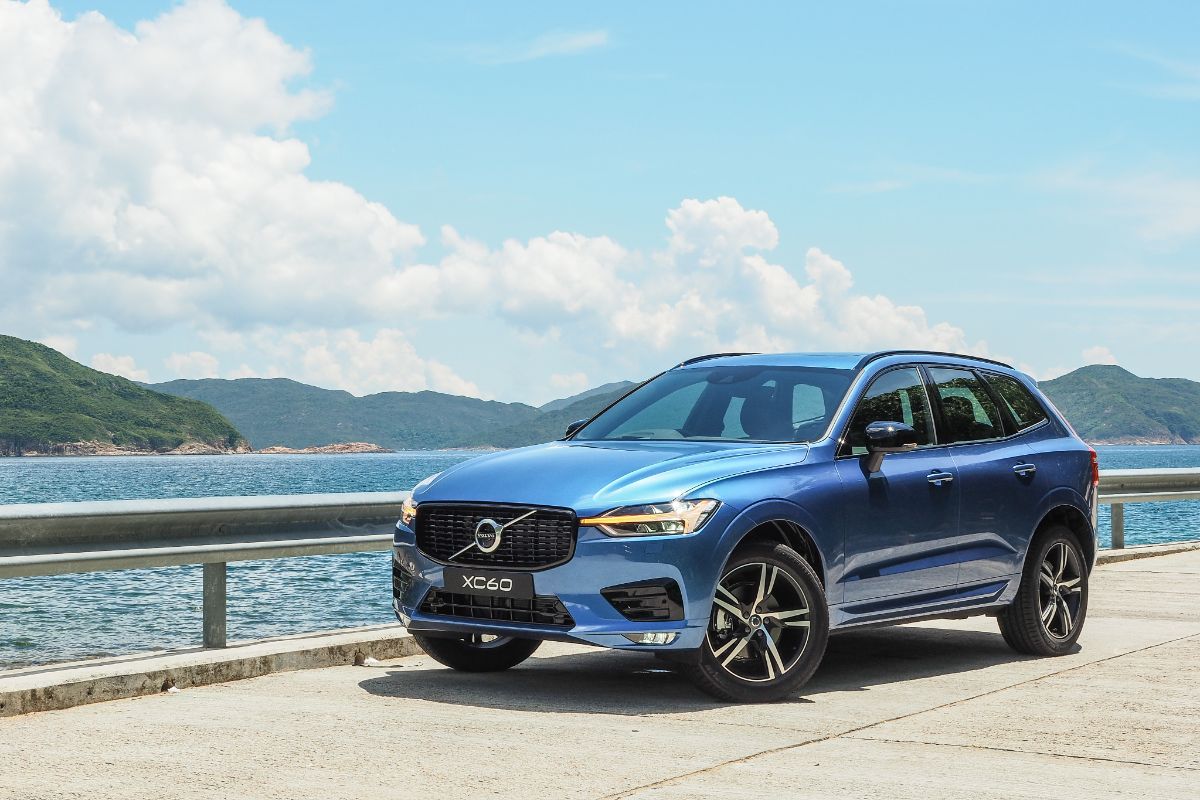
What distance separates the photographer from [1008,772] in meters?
5.91

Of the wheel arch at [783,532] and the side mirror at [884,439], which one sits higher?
the side mirror at [884,439]

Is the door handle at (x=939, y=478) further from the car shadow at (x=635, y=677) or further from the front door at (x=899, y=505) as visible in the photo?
the car shadow at (x=635, y=677)

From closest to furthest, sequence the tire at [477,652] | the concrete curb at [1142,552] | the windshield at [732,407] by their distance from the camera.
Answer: the windshield at [732,407]
the tire at [477,652]
the concrete curb at [1142,552]

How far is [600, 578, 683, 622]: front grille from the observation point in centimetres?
708

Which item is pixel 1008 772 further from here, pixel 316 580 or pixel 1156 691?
pixel 316 580

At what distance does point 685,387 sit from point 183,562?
9.40ft

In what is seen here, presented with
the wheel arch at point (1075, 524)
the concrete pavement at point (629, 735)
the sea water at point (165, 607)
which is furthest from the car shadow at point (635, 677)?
the sea water at point (165, 607)

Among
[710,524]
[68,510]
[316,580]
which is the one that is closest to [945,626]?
[710,524]

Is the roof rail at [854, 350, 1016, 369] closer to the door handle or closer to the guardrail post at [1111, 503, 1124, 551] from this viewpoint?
the door handle

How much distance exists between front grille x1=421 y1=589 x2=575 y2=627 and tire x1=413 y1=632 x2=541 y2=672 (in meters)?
0.79

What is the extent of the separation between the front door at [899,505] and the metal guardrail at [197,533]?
3065mm

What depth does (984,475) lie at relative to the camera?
8.82 meters

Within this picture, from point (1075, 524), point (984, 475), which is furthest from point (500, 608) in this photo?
point (1075, 524)

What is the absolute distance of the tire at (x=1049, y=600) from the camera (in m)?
9.17
